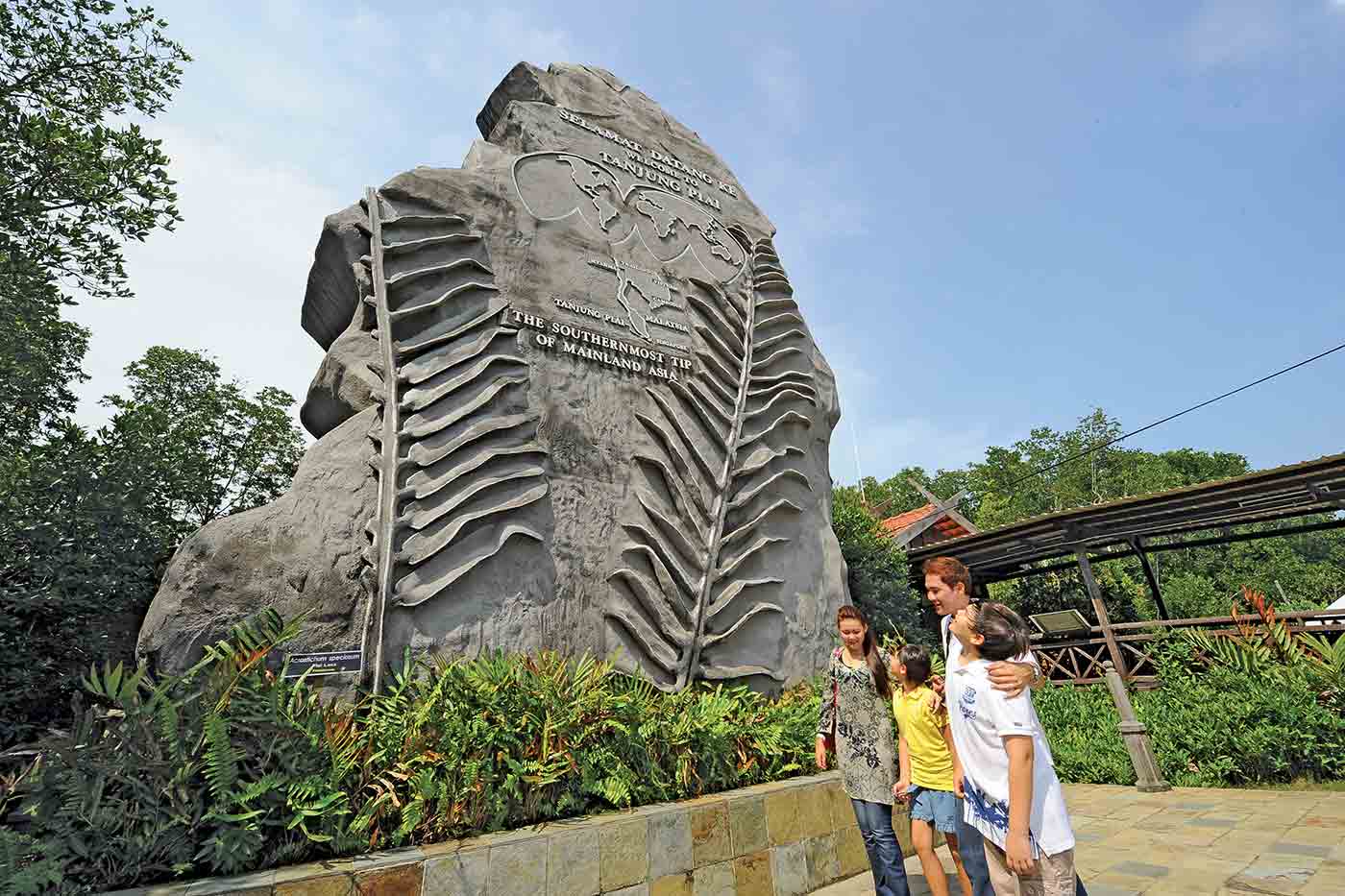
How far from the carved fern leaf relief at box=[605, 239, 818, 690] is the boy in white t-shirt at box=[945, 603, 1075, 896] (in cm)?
296

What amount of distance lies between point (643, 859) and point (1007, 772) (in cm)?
210

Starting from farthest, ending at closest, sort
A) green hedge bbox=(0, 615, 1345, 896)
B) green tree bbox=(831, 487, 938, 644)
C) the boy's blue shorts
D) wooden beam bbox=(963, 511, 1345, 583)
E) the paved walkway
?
green tree bbox=(831, 487, 938, 644) < wooden beam bbox=(963, 511, 1345, 583) < the paved walkway < the boy's blue shorts < green hedge bbox=(0, 615, 1345, 896)

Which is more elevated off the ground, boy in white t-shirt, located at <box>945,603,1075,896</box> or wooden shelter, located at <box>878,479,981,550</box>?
wooden shelter, located at <box>878,479,981,550</box>

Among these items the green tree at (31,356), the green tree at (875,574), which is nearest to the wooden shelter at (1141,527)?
the green tree at (875,574)

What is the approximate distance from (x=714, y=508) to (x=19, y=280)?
613 cm

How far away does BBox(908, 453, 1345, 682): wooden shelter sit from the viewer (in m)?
7.09

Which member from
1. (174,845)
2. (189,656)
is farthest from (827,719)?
(189,656)

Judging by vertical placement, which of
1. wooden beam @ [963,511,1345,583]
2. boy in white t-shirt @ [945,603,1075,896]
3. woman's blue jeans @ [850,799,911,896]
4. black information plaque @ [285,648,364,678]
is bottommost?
woman's blue jeans @ [850,799,911,896]

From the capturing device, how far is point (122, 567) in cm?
609

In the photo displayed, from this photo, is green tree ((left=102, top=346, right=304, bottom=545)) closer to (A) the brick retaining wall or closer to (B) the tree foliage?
(A) the brick retaining wall

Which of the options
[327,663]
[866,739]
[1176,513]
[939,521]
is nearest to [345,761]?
[327,663]

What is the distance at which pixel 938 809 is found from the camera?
308 centimetres

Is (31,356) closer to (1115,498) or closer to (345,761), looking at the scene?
(345,761)

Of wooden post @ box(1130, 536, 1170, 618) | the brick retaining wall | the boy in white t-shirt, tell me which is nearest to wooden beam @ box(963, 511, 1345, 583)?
wooden post @ box(1130, 536, 1170, 618)
